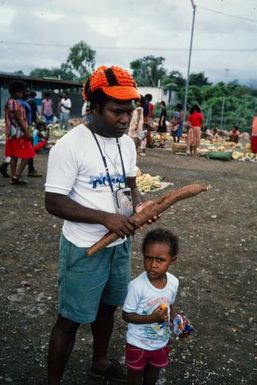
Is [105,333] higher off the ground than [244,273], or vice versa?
[105,333]

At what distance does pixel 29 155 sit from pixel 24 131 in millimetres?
448

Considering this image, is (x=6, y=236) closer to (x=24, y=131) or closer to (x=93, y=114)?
(x=24, y=131)

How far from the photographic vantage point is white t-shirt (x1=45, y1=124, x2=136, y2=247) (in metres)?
1.93

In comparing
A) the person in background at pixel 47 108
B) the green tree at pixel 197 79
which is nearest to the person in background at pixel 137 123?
the person in background at pixel 47 108

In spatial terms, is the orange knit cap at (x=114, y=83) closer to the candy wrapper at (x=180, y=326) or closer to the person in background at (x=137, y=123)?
the candy wrapper at (x=180, y=326)

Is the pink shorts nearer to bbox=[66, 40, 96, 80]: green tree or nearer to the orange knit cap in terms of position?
the orange knit cap

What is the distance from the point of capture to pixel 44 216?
580 centimetres

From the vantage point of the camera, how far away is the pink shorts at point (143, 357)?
7.00 ft

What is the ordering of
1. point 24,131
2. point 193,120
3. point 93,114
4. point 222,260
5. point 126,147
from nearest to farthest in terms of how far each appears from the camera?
point 93,114 → point 126,147 → point 222,260 → point 24,131 → point 193,120

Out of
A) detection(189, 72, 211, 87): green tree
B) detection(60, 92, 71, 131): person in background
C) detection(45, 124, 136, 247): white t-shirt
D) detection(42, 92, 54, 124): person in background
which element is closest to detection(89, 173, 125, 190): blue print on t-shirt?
detection(45, 124, 136, 247): white t-shirt

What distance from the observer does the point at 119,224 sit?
194 cm

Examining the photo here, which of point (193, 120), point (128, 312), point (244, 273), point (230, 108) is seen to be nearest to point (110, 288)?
point (128, 312)

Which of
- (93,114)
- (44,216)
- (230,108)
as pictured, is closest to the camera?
(93,114)

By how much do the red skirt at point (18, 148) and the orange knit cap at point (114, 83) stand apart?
17.0ft
